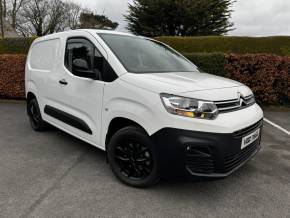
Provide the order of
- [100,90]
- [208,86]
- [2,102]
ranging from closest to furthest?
[208,86], [100,90], [2,102]

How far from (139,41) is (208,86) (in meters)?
1.55

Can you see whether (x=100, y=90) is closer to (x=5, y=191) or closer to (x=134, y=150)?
(x=134, y=150)

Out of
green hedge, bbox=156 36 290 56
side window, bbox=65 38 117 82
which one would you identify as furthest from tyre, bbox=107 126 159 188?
green hedge, bbox=156 36 290 56

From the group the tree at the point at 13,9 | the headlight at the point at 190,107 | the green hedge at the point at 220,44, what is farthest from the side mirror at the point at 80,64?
the tree at the point at 13,9

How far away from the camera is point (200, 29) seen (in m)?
20.6

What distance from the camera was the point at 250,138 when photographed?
2.95 m

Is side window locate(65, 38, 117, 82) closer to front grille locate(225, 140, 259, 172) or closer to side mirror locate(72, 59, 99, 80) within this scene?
side mirror locate(72, 59, 99, 80)

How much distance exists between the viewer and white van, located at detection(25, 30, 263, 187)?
2574 mm

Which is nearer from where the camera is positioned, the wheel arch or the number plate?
the number plate

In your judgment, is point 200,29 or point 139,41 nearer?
point 139,41

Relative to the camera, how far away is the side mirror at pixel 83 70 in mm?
3291

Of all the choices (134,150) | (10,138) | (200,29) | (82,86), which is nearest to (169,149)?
(134,150)

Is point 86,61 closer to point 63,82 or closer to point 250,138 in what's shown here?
point 63,82

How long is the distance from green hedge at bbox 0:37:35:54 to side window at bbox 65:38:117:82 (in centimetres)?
606
